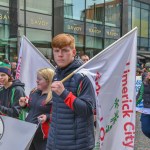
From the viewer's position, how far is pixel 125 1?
29.7 meters

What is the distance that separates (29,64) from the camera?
5727 mm

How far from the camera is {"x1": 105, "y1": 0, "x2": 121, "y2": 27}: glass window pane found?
27578mm

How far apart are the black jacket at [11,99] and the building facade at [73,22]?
11504 mm

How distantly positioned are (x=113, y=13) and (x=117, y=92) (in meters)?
25.4

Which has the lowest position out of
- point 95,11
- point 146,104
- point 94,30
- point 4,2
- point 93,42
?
point 146,104

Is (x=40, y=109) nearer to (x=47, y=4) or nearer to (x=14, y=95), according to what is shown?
(x=14, y=95)

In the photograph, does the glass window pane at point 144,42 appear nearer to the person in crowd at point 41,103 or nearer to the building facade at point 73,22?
the building facade at point 73,22

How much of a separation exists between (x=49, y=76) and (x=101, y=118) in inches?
35.6

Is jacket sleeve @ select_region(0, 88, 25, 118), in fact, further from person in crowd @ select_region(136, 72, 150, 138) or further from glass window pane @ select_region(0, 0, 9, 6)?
glass window pane @ select_region(0, 0, 9, 6)

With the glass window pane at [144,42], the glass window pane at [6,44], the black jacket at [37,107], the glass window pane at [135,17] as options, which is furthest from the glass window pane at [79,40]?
the black jacket at [37,107]

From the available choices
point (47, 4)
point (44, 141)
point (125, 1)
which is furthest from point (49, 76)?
point (125, 1)

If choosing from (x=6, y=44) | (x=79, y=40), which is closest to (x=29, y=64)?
(x=6, y=44)

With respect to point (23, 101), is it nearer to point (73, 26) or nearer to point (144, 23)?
point (73, 26)

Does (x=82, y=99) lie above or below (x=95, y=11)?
below
